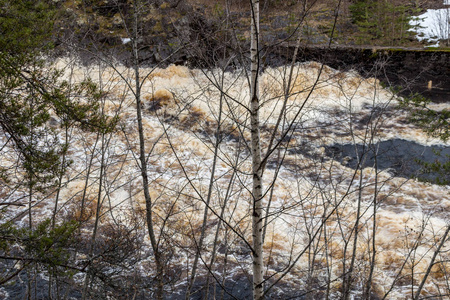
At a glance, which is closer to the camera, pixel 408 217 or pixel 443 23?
pixel 408 217

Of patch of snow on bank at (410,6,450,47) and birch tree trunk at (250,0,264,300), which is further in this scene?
patch of snow on bank at (410,6,450,47)

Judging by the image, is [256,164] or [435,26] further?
[435,26]

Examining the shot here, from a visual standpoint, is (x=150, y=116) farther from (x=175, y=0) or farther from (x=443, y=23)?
(x=443, y=23)

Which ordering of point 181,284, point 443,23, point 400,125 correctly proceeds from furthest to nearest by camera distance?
point 443,23, point 400,125, point 181,284

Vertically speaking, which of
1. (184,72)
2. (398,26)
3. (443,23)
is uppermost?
(443,23)

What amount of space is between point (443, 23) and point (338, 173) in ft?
50.9

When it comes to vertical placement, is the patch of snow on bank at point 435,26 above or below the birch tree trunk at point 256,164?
above

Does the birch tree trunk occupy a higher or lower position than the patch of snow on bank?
lower

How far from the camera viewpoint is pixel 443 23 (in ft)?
71.9

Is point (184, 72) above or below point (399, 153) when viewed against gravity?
above

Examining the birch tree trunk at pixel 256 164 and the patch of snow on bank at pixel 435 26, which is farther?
the patch of snow on bank at pixel 435 26

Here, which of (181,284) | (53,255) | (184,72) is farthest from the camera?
(184,72)

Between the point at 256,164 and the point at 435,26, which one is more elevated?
the point at 435,26

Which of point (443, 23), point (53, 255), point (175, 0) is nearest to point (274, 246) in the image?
point (53, 255)
